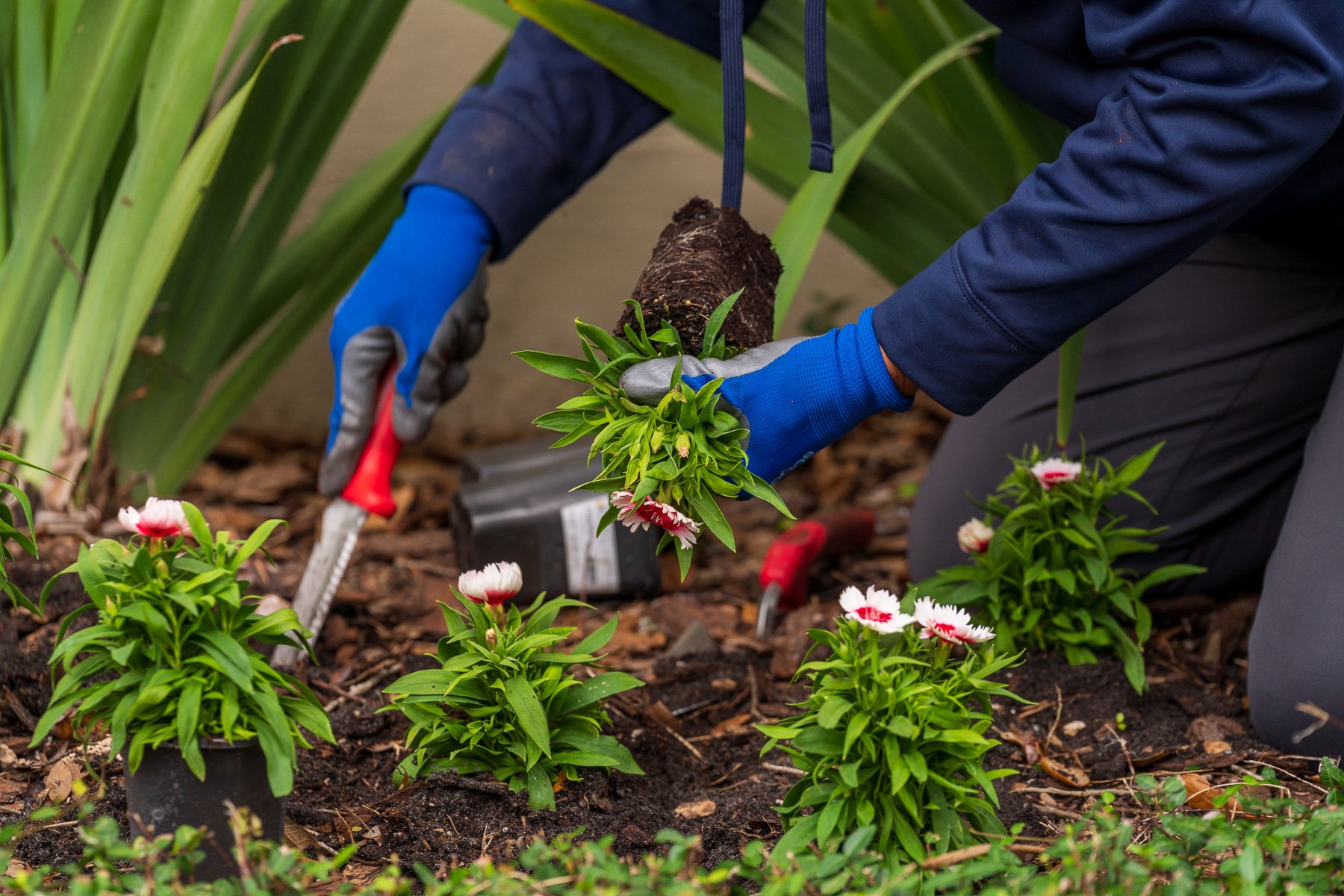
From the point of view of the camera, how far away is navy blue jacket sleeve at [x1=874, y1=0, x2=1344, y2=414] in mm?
1010

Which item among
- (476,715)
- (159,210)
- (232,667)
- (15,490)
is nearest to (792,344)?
(476,715)

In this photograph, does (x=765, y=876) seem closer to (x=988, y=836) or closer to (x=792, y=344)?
(x=988, y=836)

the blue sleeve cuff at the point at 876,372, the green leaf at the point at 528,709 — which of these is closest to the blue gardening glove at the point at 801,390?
the blue sleeve cuff at the point at 876,372

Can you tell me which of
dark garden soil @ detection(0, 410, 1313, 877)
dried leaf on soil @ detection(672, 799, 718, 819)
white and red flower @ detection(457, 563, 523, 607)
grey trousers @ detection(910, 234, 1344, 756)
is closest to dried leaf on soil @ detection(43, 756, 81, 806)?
dark garden soil @ detection(0, 410, 1313, 877)

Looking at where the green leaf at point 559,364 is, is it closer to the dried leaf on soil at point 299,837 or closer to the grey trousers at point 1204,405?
the dried leaf on soil at point 299,837

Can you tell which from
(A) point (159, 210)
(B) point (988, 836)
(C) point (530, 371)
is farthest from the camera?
(C) point (530, 371)

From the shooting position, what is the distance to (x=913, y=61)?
1608 millimetres

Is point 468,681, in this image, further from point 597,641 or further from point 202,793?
point 202,793

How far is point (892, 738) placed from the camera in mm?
896

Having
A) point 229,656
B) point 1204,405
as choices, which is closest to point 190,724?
point 229,656

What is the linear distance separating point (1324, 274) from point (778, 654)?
36.3 inches

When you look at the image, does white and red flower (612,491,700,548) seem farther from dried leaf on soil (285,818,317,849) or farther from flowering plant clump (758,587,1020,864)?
dried leaf on soil (285,818,317,849)

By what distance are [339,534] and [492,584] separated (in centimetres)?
53

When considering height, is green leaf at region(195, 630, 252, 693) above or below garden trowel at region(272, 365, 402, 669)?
below
